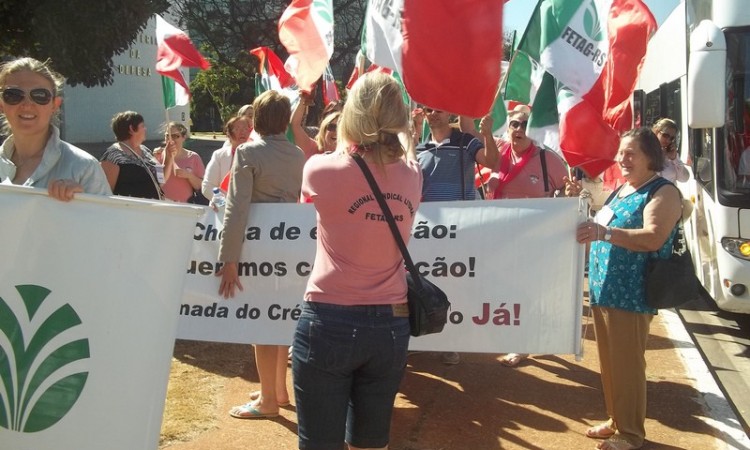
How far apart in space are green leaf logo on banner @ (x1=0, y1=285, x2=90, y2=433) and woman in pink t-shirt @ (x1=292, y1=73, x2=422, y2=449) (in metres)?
0.82

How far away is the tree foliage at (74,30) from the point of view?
17.9 metres

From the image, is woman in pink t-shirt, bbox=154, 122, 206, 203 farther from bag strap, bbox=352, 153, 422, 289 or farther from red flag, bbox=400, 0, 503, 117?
bag strap, bbox=352, 153, 422, 289

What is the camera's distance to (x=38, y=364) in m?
3.15

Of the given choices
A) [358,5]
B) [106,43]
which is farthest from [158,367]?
[358,5]

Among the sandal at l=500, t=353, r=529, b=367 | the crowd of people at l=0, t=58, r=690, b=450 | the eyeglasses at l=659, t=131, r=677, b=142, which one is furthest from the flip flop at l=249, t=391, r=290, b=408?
the eyeglasses at l=659, t=131, r=677, b=142

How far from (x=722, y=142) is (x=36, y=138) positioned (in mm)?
5986

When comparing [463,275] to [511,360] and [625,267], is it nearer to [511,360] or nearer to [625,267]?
[625,267]

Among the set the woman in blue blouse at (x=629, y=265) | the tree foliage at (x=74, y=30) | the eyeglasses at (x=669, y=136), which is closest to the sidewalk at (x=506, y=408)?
Result: the woman in blue blouse at (x=629, y=265)

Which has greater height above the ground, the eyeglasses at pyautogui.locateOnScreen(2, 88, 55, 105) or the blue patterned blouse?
the eyeglasses at pyautogui.locateOnScreen(2, 88, 55, 105)

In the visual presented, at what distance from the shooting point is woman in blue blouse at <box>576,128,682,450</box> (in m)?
4.51

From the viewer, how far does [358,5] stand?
27.7 metres

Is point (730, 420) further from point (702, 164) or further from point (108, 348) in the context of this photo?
point (108, 348)

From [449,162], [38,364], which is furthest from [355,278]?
[449,162]

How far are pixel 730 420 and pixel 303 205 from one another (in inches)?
116
